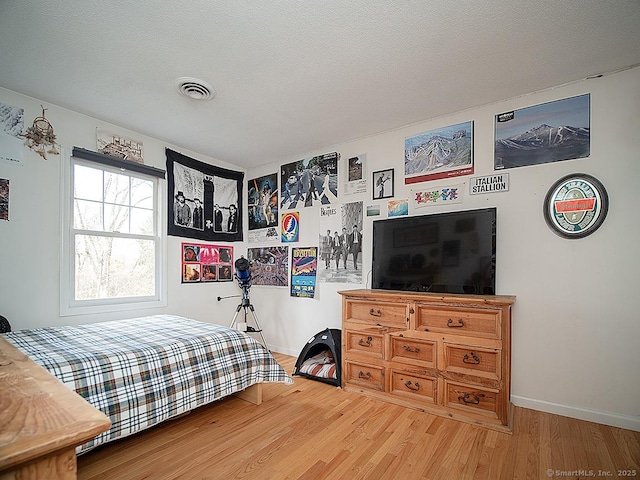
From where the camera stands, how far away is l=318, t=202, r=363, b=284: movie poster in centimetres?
343

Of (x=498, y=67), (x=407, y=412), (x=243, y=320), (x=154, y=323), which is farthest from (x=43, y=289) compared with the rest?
(x=498, y=67)

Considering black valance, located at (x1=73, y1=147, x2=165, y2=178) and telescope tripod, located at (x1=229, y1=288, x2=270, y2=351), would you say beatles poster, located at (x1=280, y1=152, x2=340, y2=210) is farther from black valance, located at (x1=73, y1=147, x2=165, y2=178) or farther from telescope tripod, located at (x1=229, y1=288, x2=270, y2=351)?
black valance, located at (x1=73, y1=147, x2=165, y2=178)

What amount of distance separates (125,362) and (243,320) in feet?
8.23

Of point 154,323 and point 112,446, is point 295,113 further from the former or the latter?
point 112,446

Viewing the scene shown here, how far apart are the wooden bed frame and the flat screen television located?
8.20 ft

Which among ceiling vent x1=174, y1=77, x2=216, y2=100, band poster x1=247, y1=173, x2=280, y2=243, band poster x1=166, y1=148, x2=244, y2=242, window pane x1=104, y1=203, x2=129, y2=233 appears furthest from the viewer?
band poster x1=247, y1=173, x2=280, y2=243

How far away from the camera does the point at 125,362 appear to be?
1.91 meters

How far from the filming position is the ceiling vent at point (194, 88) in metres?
2.38

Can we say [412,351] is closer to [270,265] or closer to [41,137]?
[270,265]

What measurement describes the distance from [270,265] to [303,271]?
0.57 m

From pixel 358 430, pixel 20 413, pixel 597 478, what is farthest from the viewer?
pixel 358 430

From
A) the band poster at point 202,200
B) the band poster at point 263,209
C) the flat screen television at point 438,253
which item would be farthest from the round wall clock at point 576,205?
the band poster at point 202,200

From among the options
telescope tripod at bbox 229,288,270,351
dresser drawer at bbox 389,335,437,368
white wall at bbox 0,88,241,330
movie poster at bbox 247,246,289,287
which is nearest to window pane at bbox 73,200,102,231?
white wall at bbox 0,88,241,330

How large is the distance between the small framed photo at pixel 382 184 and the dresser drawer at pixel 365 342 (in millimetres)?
1369
